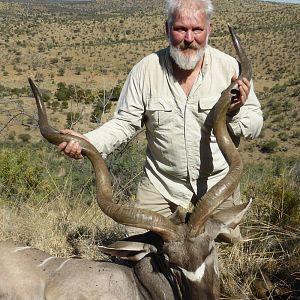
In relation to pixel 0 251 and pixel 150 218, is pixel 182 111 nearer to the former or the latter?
pixel 150 218

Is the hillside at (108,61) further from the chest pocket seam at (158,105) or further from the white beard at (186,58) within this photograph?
the white beard at (186,58)

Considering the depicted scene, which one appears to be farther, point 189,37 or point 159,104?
point 159,104

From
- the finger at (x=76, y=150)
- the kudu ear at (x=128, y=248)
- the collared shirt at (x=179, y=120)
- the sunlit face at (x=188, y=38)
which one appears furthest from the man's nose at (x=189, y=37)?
the kudu ear at (x=128, y=248)

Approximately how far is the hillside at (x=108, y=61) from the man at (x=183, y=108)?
2748mm

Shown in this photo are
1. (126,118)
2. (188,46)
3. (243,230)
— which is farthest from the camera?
(243,230)

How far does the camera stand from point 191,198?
5965 millimetres

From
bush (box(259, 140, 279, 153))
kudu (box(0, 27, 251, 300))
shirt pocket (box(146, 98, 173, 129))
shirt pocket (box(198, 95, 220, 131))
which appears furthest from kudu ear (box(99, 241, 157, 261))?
bush (box(259, 140, 279, 153))

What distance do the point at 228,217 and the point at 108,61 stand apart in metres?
54.8

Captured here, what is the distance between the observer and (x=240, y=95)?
5.19m

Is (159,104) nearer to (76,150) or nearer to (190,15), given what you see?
(190,15)

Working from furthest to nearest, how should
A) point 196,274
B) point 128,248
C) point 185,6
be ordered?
1. point 185,6
2. point 128,248
3. point 196,274

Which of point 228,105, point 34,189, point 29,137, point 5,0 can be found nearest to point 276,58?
point 29,137

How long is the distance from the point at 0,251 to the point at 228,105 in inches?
103

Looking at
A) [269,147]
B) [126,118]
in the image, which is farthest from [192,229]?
[269,147]
